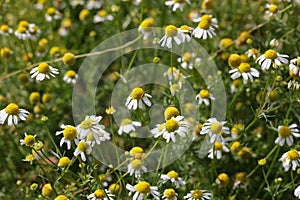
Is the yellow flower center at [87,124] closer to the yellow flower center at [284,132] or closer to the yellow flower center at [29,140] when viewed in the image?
the yellow flower center at [29,140]

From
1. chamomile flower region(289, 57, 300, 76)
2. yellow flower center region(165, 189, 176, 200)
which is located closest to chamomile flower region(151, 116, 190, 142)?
yellow flower center region(165, 189, 176, 200)

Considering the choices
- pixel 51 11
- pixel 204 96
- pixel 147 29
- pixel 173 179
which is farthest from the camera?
pixel 51 11

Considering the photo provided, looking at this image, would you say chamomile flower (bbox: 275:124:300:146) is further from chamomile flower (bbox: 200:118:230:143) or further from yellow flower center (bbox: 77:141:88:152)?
yellow flower center (bbox: 77:141:88:152)

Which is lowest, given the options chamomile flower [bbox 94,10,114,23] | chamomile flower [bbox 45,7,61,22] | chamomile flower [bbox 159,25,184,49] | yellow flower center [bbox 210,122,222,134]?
yellow flower center [bbox 210,122,222,134]

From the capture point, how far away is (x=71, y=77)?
318 cm

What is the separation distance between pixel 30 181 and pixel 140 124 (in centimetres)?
83

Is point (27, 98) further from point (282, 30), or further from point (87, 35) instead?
point (282, 30)

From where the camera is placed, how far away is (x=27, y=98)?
329 cm

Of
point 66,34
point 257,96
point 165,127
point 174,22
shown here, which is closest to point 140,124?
point 165,127

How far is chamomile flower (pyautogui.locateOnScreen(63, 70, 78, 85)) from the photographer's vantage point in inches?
125

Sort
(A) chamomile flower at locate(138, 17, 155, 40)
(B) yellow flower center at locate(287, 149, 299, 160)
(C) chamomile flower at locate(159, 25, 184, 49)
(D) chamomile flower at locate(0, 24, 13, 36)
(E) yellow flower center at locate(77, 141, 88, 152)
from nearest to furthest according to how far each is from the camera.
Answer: (E) yellow flower center at locate(77, 141, 88, 152) → (B) yellow flower center at locate(287, 149, 299, 160) → (C) chamomile flower at locate(159, 25, 184, 49) → (A) chamomile flower at locate(138, 17, 155, 40) → (D) chamomile flower at locate(0, 24, 13, 36)

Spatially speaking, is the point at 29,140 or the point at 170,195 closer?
the point at 29,140

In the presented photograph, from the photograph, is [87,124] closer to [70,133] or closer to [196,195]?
[70,133]

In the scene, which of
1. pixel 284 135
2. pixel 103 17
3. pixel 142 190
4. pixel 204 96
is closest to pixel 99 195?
pixel 142 190
